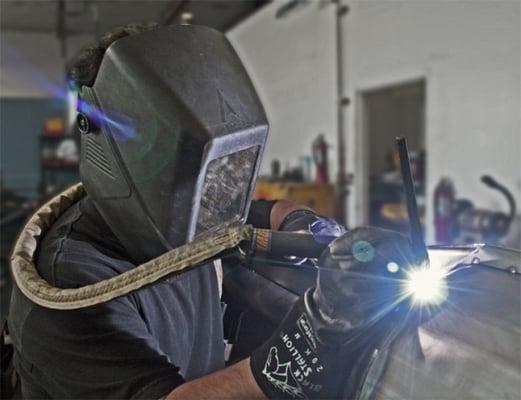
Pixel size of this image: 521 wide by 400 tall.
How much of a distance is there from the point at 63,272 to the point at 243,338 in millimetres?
512

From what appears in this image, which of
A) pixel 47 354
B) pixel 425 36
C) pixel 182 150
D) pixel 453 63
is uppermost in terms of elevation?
pixel 425 36

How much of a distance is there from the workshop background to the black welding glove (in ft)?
6.91

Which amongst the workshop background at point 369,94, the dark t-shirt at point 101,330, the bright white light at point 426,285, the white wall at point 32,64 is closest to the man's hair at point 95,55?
the dark t-shirt at point 101,330

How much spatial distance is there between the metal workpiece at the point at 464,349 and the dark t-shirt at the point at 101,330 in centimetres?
30

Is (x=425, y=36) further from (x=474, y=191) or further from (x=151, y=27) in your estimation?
(x=151, y=27)

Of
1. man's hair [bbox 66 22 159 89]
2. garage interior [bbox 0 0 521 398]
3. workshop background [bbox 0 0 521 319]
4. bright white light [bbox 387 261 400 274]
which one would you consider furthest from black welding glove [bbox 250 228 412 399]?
workshop background [bbox 0 0 521 319]

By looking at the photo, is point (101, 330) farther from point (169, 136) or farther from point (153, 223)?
point (169, 136)

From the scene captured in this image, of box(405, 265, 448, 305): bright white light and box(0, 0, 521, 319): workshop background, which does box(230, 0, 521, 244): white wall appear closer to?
box(0, 0, 521, 319): workshop background

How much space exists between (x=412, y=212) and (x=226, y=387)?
32 centimetres

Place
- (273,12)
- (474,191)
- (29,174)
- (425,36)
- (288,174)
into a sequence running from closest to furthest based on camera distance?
(474,191)
(425,36)
(288,174)
(273,12)
(29,174)

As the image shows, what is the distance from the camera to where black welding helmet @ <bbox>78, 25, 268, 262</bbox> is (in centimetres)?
79

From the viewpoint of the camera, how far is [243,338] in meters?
1.22

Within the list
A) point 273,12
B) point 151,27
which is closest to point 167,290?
point 151,27

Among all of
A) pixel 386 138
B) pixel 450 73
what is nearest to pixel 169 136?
pixel 450 73
